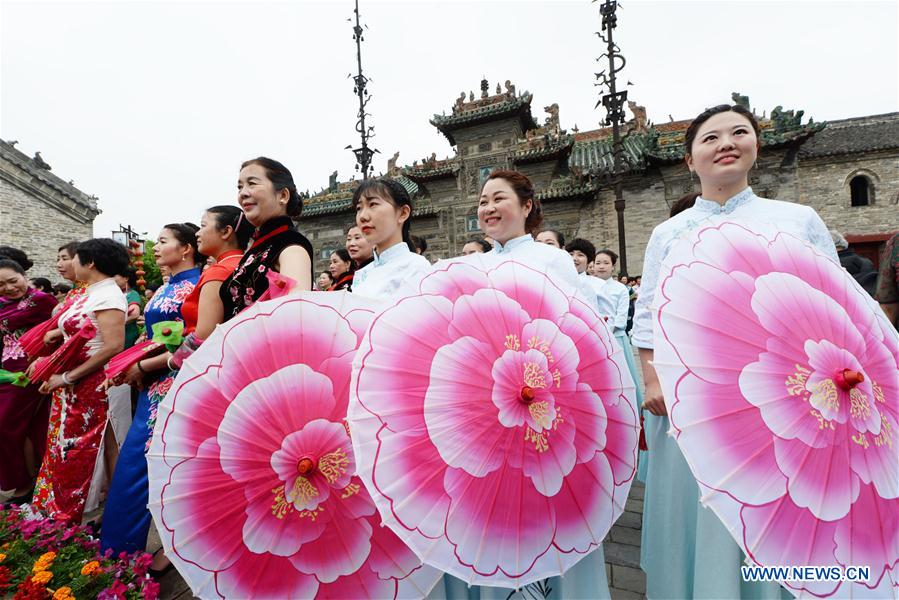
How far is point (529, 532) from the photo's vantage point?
1.24 metres

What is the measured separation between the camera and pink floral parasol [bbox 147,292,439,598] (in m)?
1.31

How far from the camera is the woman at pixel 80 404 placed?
9.08ft

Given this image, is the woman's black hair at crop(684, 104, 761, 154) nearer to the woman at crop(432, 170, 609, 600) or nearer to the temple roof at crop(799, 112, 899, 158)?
the woman at crop(432, 170, 609, 600)

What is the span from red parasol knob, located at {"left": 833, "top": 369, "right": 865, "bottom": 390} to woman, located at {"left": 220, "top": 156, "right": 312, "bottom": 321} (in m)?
1.93

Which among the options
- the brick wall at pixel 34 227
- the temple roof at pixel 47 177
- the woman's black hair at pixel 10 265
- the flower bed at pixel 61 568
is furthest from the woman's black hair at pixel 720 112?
the temple roof at pixel 47 177

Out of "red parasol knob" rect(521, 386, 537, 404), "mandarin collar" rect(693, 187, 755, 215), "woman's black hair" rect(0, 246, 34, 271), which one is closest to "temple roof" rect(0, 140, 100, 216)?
"woman's black hair" rect(0, 246, 34, 271)

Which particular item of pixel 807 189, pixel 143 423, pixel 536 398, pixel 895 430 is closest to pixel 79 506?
pixel 143 423

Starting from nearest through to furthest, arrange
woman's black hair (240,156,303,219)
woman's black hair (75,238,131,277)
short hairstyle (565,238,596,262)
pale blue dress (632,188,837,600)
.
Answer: pale blue dress (632,188,837,600) < woman's black hair (240,156,303,219) < woman's black hair (75,238,131,277) < short hairstyle (565,238,596,262)

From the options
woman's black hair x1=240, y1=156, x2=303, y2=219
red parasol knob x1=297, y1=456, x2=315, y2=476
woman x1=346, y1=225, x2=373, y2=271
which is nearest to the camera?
red parasol knob x1=297, y1=456, x2=315, y2=476

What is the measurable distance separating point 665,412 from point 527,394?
90 centimetres

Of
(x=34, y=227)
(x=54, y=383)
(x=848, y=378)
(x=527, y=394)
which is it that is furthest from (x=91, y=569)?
(x=34, y=227)

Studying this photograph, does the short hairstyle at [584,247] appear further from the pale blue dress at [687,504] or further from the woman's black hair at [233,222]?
the woman's black hair at [233,222]

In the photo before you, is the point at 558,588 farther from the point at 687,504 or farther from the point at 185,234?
the point at 185,234

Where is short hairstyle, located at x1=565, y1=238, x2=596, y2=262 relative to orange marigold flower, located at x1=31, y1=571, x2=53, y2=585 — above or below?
above
